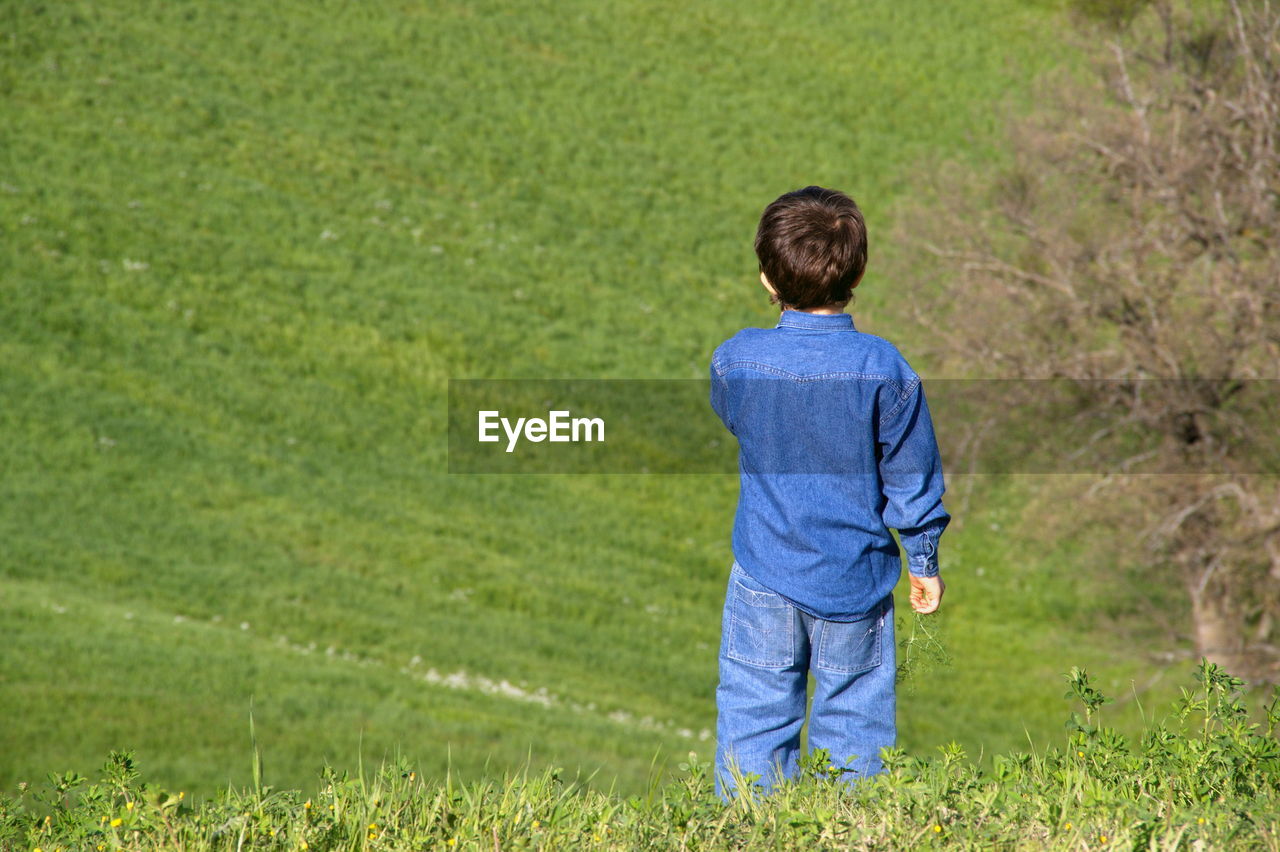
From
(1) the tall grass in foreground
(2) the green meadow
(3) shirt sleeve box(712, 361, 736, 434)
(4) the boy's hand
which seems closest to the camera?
(1) the tall grass in foreground

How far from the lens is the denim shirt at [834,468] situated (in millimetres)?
3594

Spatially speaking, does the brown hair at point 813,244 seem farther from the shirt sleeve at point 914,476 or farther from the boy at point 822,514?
the shirt sleeve at point 914,476

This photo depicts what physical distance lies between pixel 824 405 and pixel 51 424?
18449 millimetres

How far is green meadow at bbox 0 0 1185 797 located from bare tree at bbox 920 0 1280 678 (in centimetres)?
171

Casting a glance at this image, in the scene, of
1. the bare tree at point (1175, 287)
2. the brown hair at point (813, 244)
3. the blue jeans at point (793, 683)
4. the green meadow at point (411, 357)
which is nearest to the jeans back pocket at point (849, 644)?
the blue jeans at point (793, 683)

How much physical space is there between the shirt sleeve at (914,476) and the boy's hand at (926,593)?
0.02 meters

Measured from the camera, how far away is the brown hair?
3.62m

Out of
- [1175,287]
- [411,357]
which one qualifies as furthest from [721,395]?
[411,357]

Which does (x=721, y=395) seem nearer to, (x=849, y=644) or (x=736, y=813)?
A: (x=849, y=644)

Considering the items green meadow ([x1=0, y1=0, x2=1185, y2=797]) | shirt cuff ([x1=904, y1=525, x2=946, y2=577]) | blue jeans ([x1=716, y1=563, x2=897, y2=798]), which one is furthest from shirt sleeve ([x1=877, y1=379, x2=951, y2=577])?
green meadow ([x1=0, y1=0, x2=1185, y2=797])

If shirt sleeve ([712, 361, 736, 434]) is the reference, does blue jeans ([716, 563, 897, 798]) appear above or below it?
below

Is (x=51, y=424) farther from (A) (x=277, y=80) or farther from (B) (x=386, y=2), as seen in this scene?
(B) (x=386, y=2)

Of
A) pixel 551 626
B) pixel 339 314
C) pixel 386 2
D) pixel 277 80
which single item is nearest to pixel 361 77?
pixel 277 80

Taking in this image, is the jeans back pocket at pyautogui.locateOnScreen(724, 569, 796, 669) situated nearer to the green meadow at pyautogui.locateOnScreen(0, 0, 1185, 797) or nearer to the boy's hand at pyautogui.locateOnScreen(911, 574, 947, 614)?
the boy's hand at pyautogui.locateOnScreen(911, 574, 947, 614)
